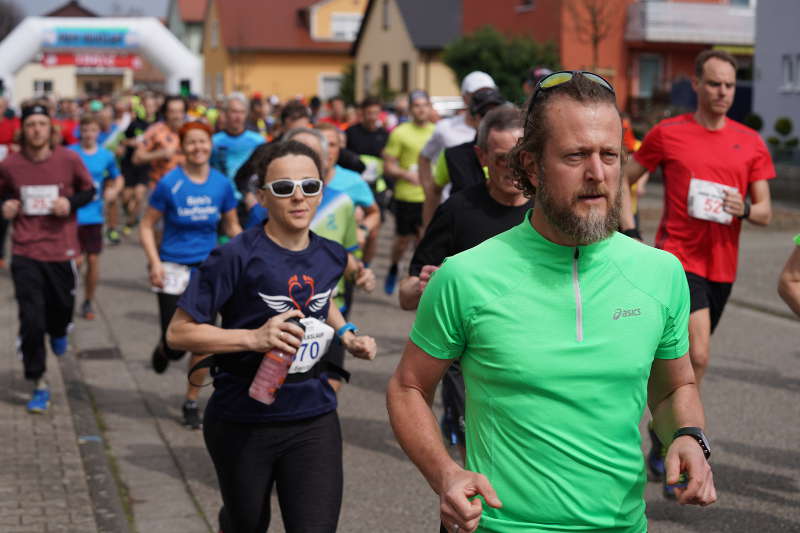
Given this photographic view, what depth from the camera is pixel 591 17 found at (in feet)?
121

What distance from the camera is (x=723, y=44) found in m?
42.1

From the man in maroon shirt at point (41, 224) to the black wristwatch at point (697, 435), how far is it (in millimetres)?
5986

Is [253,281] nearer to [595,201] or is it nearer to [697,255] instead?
[595,201]

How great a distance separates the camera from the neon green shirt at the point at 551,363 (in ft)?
9.11

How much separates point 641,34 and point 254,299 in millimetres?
37435

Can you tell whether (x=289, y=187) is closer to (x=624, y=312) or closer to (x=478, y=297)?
(x=478, y=297)

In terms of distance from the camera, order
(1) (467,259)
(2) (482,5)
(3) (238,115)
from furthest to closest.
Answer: (2) (482,5) < (3) (238,115) < (1) (467,259)

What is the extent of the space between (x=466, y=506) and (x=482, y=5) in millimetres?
45756

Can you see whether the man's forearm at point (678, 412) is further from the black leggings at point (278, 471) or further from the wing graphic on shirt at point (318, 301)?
the wing graphic on shirt at point (318, 301)

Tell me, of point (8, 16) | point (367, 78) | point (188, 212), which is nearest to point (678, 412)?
point (188, 212)

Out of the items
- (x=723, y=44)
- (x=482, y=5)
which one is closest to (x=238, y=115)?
(x=723, y=44)

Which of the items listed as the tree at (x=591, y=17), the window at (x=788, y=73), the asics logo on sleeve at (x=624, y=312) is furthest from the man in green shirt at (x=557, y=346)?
the tree at (x=591, y=17)

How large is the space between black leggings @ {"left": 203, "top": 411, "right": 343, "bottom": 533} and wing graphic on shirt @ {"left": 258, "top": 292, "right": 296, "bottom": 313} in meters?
0.42

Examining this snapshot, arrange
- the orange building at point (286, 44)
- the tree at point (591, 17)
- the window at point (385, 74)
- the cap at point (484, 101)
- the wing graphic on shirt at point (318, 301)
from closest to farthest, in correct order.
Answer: the wing graphic on shirt at point (318, 301)
the cap at point (484, 101)
the tree at point (591, 17)
the window at point (385, 74)
the orange building at point (286, 44)
